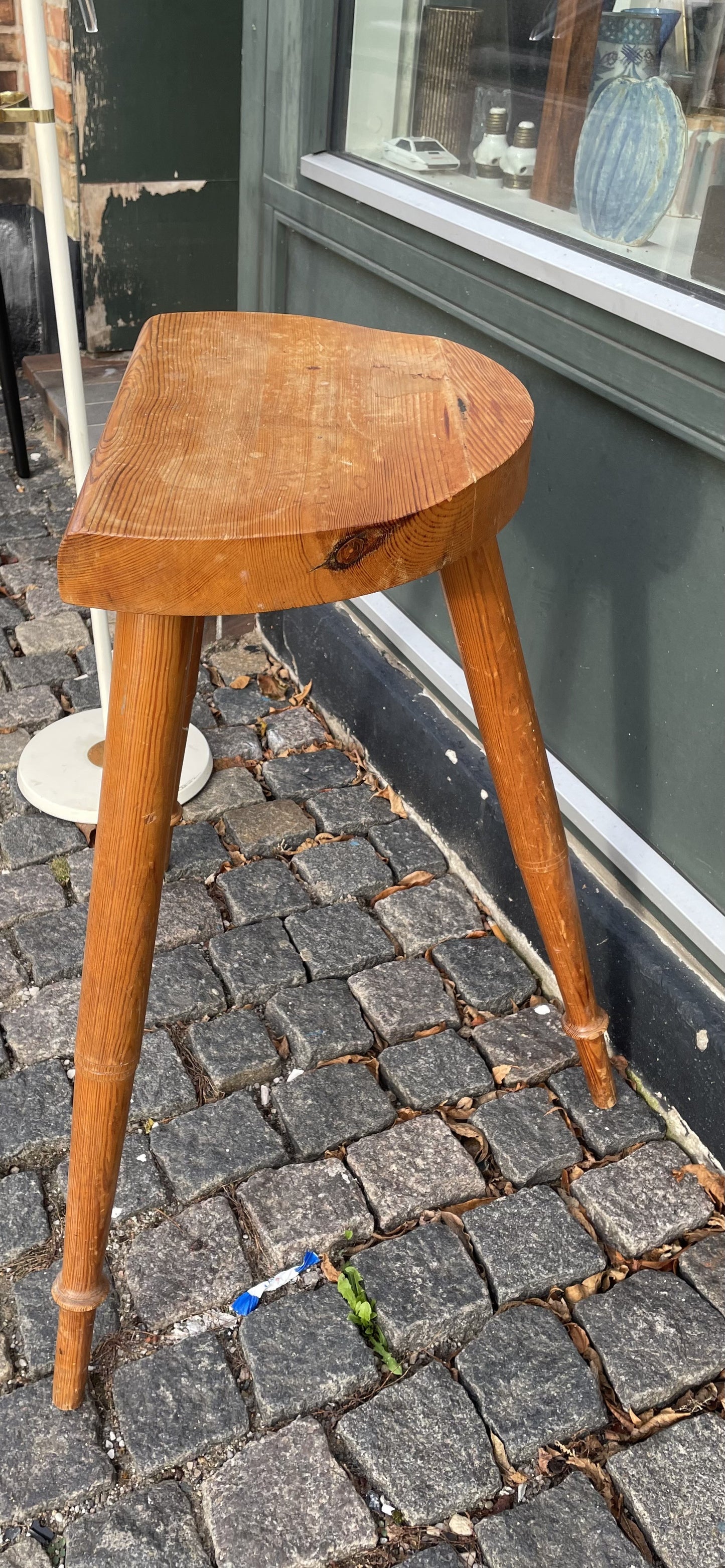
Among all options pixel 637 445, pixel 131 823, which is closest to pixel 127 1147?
pixel 131 823

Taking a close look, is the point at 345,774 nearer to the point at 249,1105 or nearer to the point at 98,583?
the point at 249,1105

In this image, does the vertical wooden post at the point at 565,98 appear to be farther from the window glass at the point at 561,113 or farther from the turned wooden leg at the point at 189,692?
the turned wooden leg at the point at 189,692

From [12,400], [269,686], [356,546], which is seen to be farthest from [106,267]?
[356,546]

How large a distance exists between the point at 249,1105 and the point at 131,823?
0.73 metres

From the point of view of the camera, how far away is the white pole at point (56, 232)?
1708mm

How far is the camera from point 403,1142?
1.67 meters

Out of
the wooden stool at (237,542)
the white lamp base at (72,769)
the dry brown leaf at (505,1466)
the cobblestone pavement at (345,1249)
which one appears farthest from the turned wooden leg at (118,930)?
the white lamp base at (72,769)

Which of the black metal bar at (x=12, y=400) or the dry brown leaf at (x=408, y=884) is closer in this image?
the dry brown leaf at (x=408, y=884)

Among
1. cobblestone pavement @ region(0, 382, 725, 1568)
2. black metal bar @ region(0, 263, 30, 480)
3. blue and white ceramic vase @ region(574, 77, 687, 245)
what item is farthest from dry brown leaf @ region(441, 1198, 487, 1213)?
black metal bar @ region(0, 263, 30, 480)

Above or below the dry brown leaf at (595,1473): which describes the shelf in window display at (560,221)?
above

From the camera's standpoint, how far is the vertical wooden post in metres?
1.73

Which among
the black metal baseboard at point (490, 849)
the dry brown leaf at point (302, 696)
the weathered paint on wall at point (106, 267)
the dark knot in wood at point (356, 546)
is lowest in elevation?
the dry brown leaf at point (302, 696)

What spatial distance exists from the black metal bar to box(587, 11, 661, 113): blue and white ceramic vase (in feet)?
6.44

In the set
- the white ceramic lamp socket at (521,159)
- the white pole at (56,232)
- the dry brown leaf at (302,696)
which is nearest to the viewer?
the white pole at (56,232)
